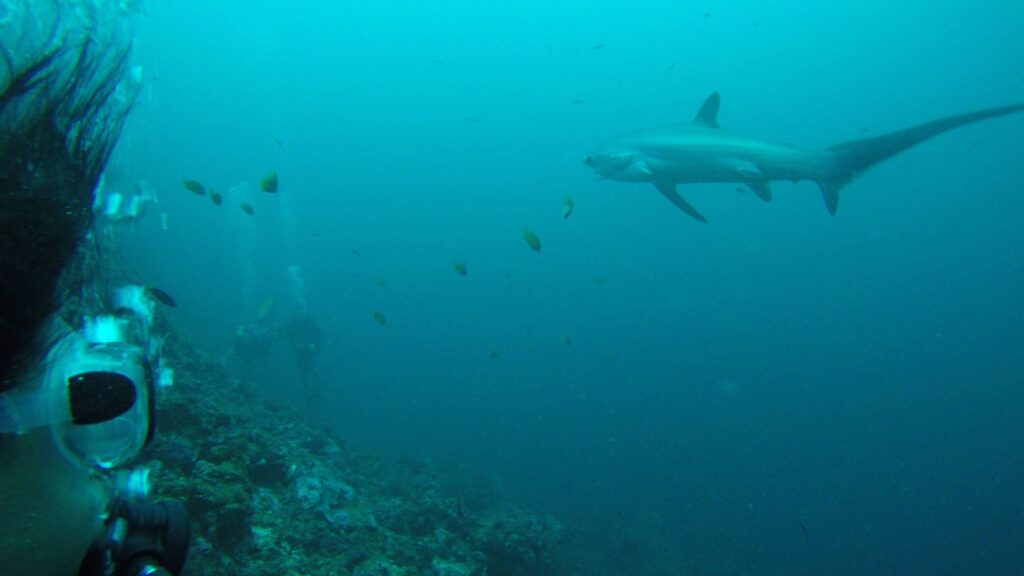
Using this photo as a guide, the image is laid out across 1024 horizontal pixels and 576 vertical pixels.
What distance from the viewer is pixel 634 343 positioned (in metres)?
73.3

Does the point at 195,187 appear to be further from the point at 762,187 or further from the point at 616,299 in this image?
the point at 616,299

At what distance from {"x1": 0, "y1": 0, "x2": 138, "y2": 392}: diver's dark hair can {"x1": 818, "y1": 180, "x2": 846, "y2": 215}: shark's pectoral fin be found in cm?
883

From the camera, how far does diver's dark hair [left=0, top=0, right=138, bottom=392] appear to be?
1.21m

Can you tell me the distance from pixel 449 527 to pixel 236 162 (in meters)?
191

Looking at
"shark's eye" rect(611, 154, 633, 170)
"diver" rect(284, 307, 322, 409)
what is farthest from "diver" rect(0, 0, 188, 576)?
"diver" rect(284, 307, 322, 409)

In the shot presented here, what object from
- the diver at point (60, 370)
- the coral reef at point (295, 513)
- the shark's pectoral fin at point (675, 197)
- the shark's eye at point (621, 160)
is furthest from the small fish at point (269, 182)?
the diver at point (60, 370)

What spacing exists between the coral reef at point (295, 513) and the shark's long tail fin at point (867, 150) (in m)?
7.69

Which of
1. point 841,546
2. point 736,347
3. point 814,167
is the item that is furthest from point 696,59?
point 814,167

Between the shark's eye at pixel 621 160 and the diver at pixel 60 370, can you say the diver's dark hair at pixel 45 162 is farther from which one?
the shark's eye at pixel 621 160

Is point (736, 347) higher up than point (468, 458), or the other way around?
point (468, 458)

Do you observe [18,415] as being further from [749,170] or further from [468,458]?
[468,458]

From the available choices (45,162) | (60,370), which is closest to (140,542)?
(60,370)

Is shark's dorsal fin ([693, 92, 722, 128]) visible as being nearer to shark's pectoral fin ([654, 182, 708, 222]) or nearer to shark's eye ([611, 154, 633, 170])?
shark's pectoral fin ([654, 182, 708, 222])

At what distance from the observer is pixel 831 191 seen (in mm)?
8125
